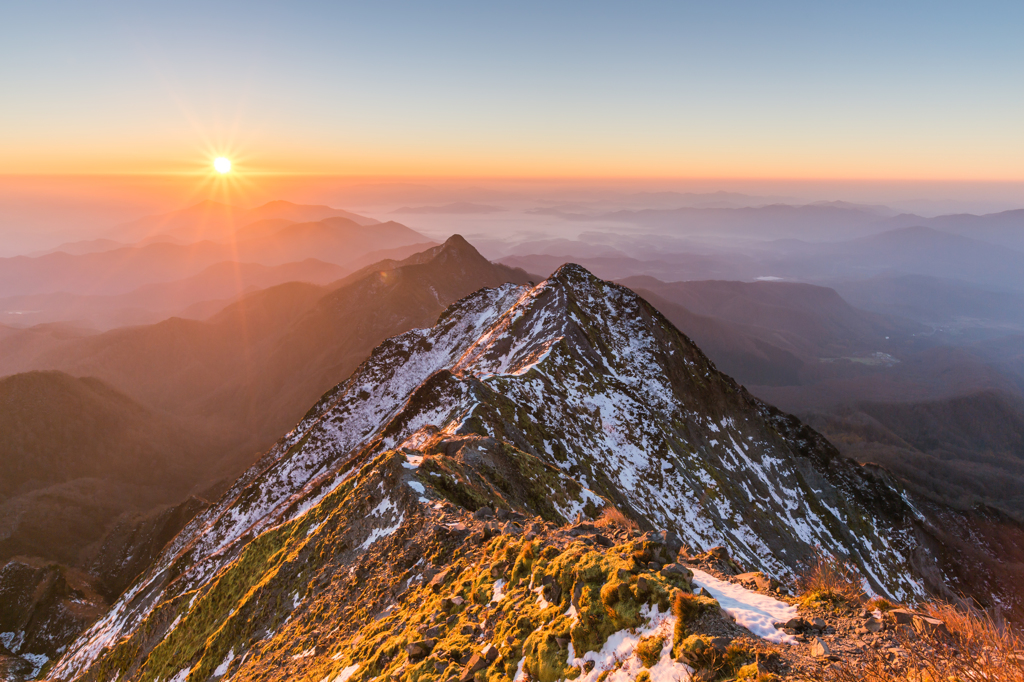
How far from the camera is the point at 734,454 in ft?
166

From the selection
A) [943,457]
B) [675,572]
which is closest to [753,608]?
[675,572]

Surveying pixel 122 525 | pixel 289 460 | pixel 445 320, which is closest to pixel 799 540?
pixel 289 460

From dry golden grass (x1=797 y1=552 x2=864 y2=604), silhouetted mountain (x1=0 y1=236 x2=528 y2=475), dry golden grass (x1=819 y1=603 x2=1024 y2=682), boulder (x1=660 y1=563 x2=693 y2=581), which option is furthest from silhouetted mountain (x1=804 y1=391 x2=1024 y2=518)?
silhouetted mountain (x1=0 y1=236 x2=528 y2=475)

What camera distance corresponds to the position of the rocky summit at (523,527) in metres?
10.0

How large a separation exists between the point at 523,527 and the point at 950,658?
38.0 feet

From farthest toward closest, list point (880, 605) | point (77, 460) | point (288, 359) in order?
point (288, 359), point (77, 460), point (880, 605)

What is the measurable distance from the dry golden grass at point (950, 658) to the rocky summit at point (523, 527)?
121 centimetres

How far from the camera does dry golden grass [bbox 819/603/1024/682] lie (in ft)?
20.1

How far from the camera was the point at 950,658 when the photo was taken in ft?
22.3

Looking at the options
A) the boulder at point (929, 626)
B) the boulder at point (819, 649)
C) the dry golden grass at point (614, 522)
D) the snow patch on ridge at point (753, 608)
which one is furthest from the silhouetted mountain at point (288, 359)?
the boulder at point (929, 626)

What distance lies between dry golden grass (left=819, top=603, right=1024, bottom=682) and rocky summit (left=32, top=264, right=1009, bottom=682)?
1207mm

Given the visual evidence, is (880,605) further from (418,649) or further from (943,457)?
(943,457)

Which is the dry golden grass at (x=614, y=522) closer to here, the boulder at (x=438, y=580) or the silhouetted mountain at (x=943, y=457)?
the boulder at (x=438, y=580)

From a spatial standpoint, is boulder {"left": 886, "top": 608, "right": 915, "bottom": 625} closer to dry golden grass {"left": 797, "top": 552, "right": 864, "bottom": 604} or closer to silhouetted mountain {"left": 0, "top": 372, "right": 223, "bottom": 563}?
dry golden grass {"left": 797, "top": 552, "right": 864, "bottom": 604}
